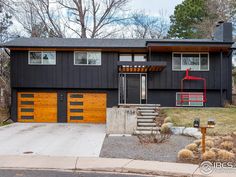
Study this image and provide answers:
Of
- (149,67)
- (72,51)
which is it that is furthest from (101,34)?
(149,67)

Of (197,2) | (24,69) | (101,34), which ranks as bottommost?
(24,69)

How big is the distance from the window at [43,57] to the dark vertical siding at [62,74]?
25 cm

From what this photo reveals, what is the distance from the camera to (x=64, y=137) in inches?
513

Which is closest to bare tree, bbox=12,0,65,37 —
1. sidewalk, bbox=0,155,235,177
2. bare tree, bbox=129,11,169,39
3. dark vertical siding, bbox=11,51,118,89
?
bare tree, bbox=129,11,169,39

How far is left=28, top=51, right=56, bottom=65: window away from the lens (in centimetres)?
1945

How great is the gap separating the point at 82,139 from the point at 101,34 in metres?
23.8

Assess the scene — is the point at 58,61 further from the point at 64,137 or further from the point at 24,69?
the point at 64,137

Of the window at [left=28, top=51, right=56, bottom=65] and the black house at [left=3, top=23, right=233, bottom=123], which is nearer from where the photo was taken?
the black house at [left=3, top=23, right=233, bottom=123]

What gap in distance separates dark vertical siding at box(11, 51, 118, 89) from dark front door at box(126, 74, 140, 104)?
0.88m

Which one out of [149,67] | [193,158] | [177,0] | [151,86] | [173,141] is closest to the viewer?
[193,158]

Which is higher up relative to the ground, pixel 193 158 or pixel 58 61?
pixel 58 61

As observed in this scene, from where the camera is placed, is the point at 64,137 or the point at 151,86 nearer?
the point at 64,137

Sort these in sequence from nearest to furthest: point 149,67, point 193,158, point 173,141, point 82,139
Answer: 1. point 193,158
2. point 173,141
3. point 82,139
4. point 149,67

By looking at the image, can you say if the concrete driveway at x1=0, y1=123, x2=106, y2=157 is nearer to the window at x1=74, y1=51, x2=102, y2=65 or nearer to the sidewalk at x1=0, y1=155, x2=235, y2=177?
the sidewalk at x1=0, y1=155, x2=235, y2=177
